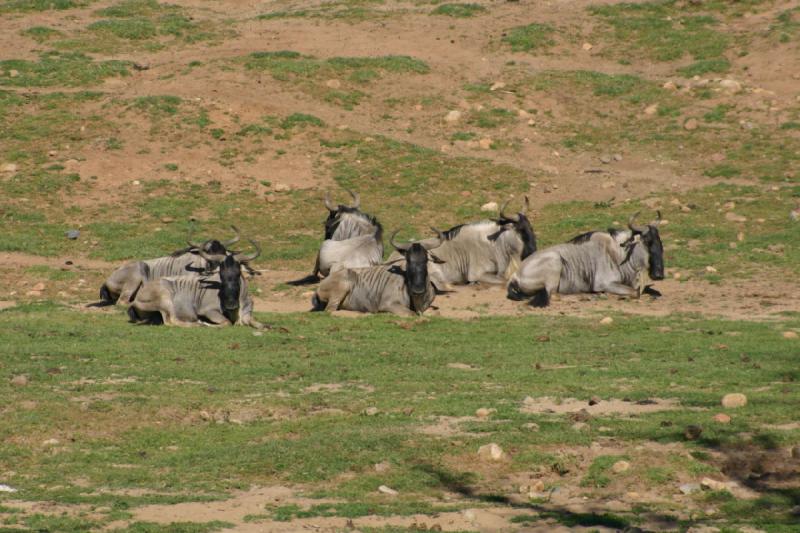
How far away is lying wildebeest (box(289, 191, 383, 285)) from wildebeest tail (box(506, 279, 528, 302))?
2.33 m

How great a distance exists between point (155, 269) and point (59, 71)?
1424 centimetres

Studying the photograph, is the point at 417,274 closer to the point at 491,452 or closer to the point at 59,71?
the point at 491,452

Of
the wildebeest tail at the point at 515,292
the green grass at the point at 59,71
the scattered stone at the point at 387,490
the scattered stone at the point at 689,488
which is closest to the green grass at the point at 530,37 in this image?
the green grass at the point at 59,71

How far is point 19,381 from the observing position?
14422mm

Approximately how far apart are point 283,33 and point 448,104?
21.7 feet

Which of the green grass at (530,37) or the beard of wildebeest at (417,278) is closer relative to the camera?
the beard of wildebeest at (417,278)

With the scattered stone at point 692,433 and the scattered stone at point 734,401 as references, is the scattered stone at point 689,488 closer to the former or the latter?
the scattered stone at point 692,433

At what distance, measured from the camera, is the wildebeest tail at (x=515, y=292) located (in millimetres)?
21422

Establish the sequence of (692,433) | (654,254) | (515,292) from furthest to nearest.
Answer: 1. (654,254)
2. (515,292)
3. (692,433)

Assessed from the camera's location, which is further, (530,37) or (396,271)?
(530,37)

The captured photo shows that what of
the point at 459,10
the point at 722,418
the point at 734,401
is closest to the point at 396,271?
the point at 734,401

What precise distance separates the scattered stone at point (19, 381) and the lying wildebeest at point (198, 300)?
4.58 metres

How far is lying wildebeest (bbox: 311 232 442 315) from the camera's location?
20.3 meters

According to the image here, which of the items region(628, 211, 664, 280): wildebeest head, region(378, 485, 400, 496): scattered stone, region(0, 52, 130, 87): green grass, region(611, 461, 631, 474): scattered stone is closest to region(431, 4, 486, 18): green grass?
region(0, 52, 130, 87): green grass
